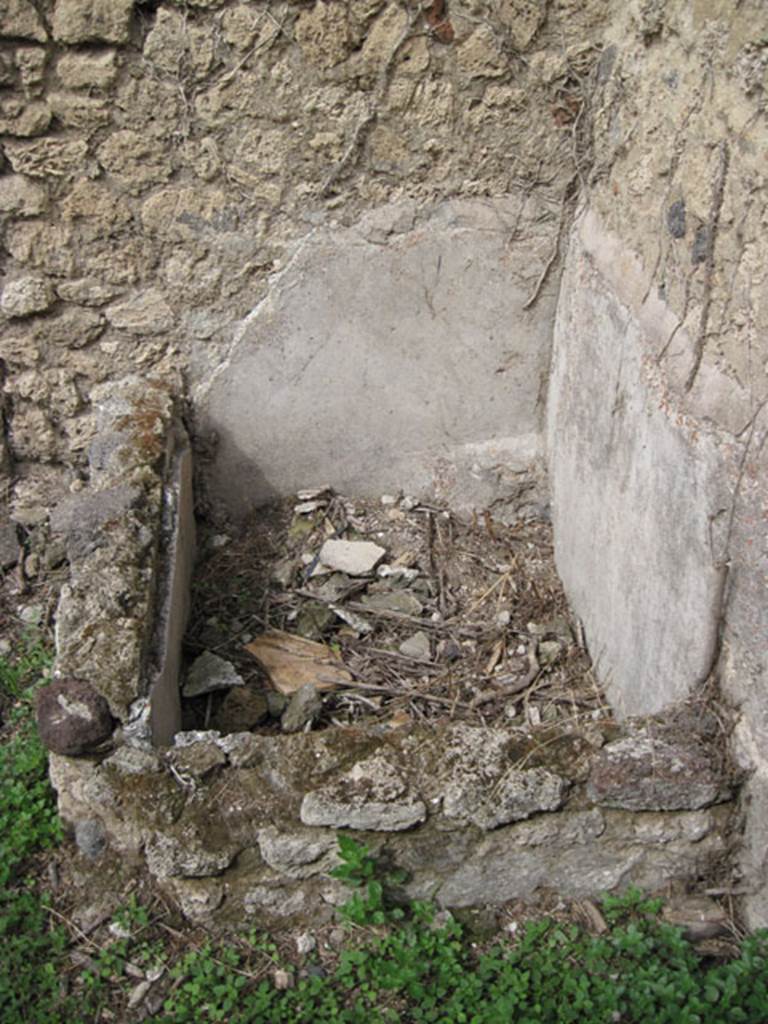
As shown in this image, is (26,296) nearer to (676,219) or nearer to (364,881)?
(676,219)

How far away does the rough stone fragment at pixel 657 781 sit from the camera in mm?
2539

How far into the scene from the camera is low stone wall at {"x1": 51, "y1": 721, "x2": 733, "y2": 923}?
2.53m

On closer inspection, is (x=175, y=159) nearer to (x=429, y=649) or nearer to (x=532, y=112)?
(x=532, y=112)

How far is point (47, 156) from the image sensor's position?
11.3 ft

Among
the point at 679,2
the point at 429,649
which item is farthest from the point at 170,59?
the point at 429,649

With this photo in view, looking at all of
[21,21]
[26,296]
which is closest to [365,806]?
[26,296]

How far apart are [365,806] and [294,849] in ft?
0.66

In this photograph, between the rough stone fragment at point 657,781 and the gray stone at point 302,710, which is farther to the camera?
the gray stone at point 302,710

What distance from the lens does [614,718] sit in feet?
10.9

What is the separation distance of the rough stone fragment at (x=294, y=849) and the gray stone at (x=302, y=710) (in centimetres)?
75

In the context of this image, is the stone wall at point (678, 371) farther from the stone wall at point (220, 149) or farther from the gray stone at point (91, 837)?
the gray stone at point (91, 837)

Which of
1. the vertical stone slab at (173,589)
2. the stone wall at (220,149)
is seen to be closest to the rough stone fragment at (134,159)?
the stone wall at (220,149)

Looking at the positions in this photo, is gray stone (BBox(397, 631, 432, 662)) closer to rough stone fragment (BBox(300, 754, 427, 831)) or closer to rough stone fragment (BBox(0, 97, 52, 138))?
rough stone fragment (BBox(300, 754, 427, 831))

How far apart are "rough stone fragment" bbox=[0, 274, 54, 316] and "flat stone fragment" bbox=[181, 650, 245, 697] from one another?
136 centimetres
